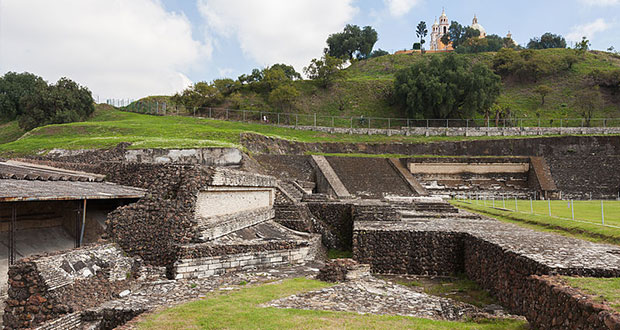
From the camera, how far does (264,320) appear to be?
587cm

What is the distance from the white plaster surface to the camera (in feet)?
33.7

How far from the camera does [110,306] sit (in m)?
6.75

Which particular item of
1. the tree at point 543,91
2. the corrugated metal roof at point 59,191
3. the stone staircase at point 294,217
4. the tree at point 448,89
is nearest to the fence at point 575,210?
the stone staircase at point 294,217

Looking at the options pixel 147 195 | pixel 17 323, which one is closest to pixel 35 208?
pixel 147 195

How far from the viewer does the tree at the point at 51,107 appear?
35531mm

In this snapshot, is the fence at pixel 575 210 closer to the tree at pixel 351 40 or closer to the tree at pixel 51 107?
the tree at pixel 51 107

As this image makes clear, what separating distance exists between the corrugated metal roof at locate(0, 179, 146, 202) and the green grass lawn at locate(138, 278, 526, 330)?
3076 mm

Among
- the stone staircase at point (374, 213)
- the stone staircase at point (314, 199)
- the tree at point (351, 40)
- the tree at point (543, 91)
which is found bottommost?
the stone staircase at point (374, 213)

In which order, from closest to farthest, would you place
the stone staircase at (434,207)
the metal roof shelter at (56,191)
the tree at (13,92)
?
the metal roof shelter at (56,191) < the stone staircase at (434,207) < the tree at (13,92)

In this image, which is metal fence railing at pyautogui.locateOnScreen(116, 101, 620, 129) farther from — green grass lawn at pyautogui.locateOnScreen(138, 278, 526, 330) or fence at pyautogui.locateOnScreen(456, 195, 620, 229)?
green grass lawn at pyautogui.locateOnScreen(138, 278, 526, 330)

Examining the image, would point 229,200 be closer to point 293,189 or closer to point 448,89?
point 293,189

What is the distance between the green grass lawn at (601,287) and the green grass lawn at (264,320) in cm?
115

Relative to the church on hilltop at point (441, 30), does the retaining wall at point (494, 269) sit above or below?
below

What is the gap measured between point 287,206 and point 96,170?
7.12m
